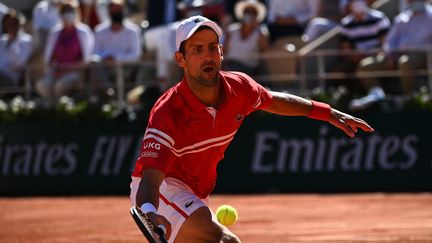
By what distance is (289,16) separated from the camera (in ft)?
58.7

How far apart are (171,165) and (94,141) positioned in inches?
460

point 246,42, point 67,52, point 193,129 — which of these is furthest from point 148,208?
point 67,52

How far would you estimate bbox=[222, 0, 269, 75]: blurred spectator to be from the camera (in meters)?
17.0

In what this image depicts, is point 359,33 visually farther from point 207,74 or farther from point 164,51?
point 207,74

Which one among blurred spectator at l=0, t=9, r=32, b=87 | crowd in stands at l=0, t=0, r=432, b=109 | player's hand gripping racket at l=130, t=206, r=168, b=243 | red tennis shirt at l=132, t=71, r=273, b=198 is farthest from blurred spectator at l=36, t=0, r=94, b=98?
player's hand gripping racket at l=130, t=206, r=168, b=243

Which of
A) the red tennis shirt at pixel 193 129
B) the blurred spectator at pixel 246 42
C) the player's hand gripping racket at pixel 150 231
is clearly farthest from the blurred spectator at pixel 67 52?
the player's hand gripping racket at pixel 150 231

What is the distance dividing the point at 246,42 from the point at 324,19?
174 cm

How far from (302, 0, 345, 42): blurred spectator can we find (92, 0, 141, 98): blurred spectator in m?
2.96

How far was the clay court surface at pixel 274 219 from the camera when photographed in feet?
37.3

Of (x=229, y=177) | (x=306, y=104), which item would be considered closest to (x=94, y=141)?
(x=229, y=177)

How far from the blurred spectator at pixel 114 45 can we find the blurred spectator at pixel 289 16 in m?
2.38

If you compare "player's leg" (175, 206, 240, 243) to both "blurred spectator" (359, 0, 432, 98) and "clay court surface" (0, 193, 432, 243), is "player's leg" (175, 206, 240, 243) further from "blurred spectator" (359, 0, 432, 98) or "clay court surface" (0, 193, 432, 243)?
"blurred spectator" (359, 0, 432, 98)

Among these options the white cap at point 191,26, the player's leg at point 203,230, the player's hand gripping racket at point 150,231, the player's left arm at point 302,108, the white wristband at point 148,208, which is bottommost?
the player's leg at point 203,230

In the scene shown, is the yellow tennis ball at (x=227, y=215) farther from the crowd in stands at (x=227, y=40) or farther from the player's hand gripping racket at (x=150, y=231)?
the crowd in stands at (x=227, y=40)
